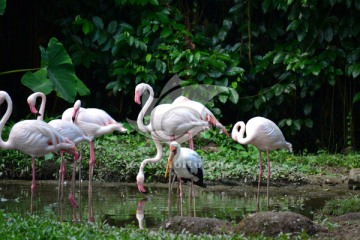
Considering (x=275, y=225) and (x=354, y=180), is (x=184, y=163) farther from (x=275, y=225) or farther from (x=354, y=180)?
(x=354, y=180)

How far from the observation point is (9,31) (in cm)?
1377

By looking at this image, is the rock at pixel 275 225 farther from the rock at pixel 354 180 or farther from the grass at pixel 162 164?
the grass at pixel 162 164

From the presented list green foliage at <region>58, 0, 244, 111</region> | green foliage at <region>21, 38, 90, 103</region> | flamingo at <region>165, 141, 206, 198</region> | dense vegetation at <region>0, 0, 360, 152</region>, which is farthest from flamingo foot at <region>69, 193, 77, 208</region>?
green foliage at <region>58, 0, 244, 111</region>

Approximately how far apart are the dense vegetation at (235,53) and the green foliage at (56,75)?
134 cm

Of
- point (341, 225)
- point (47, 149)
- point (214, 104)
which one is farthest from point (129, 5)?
point (341, 225)

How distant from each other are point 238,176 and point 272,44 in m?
3.87

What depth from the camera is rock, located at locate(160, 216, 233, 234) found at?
620 cm

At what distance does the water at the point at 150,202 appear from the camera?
7.34 meters

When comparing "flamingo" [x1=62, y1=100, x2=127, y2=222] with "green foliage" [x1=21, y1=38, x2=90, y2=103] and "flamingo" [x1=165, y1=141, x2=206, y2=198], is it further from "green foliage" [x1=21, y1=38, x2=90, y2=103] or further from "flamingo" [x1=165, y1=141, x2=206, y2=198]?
"flamingo" [x1=165, y1=141, x2=206, y2=198]

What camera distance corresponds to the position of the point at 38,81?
1030cm

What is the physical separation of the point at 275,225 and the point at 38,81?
5.19m

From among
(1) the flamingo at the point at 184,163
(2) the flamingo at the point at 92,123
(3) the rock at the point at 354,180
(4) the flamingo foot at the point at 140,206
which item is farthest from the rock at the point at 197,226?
(3) the rock at the point at 354,180

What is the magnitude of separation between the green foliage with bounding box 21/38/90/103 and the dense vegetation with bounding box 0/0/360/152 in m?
1.34

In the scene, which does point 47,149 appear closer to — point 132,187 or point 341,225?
point 132,187
